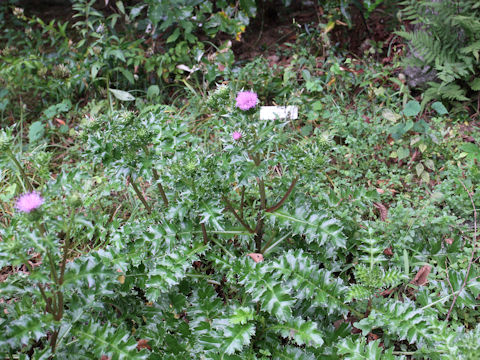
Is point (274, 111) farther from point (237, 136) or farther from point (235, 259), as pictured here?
point (235, 259)

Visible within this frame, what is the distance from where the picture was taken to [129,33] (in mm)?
3980

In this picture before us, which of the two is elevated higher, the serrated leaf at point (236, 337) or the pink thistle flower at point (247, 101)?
the pink thistle flower at point (247, 101)

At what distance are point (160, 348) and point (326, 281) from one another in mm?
810

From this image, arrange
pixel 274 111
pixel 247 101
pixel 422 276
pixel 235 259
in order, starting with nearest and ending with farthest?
1. pixel 247 101
2. pixel 235 259
3. pixel 422 276
4. pixel 274 111

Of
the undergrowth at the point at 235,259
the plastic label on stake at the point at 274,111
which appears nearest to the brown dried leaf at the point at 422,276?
the undergrowth at the point at 235,259

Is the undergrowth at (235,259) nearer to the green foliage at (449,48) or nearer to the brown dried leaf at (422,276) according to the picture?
the brown dried leaf at (422,276)

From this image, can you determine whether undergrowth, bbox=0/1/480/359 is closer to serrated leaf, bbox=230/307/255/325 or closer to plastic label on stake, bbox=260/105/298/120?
serrated leaf, bbox=230/307/255/325

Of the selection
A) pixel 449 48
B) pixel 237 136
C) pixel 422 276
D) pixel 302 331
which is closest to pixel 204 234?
pixel 237 136

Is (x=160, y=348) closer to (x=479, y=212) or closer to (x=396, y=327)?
(x=396, y=327)

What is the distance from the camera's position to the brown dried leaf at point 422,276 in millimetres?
2193

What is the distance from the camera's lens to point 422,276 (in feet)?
7.24

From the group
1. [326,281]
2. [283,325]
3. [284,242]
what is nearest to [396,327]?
[326,281]

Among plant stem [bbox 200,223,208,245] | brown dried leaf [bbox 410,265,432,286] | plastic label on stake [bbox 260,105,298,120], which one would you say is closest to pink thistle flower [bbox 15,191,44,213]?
plant stem [bbox 200,223,208,245]

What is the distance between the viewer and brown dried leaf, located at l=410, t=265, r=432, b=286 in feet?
7.20
